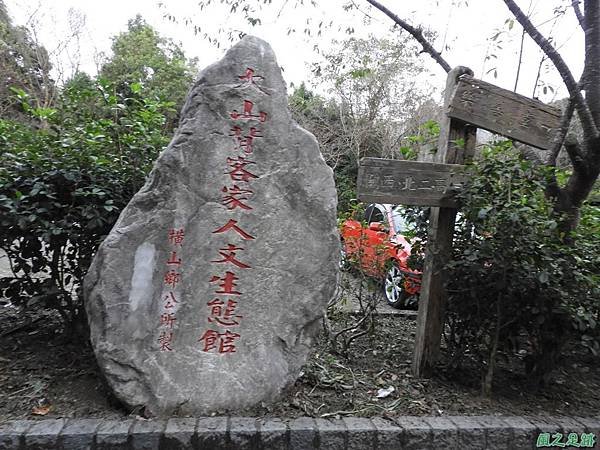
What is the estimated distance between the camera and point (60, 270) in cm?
351

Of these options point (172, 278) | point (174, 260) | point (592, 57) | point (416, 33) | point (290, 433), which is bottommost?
point (290, 433)

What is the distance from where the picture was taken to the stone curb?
2566mm

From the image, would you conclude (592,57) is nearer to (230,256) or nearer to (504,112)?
(504,112)

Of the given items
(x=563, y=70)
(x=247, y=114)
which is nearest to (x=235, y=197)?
(x=247, y=114)

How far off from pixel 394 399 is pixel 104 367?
6.18 ft

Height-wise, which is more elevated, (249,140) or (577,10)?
(577,10)

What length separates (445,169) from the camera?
3.34 m

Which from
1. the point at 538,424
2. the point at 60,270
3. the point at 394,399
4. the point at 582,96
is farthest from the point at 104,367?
the point at 582,96

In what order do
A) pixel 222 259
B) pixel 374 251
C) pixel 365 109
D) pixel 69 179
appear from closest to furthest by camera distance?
pixel 222 259, pixel 69 179, pixel 374 251, pixel 365 109

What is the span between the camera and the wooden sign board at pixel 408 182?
3.21m

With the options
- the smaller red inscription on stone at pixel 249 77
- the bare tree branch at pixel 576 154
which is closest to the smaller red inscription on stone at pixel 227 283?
the smaller red inscription on stone at pixel 249 77

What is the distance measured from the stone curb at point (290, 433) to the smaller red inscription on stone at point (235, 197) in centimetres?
128

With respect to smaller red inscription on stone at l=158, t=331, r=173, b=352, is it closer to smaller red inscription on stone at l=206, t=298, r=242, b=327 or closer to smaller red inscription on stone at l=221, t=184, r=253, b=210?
smaller red inscription on stone at l=206, t=298, r=242, b=327

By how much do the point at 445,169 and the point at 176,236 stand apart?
190cm
